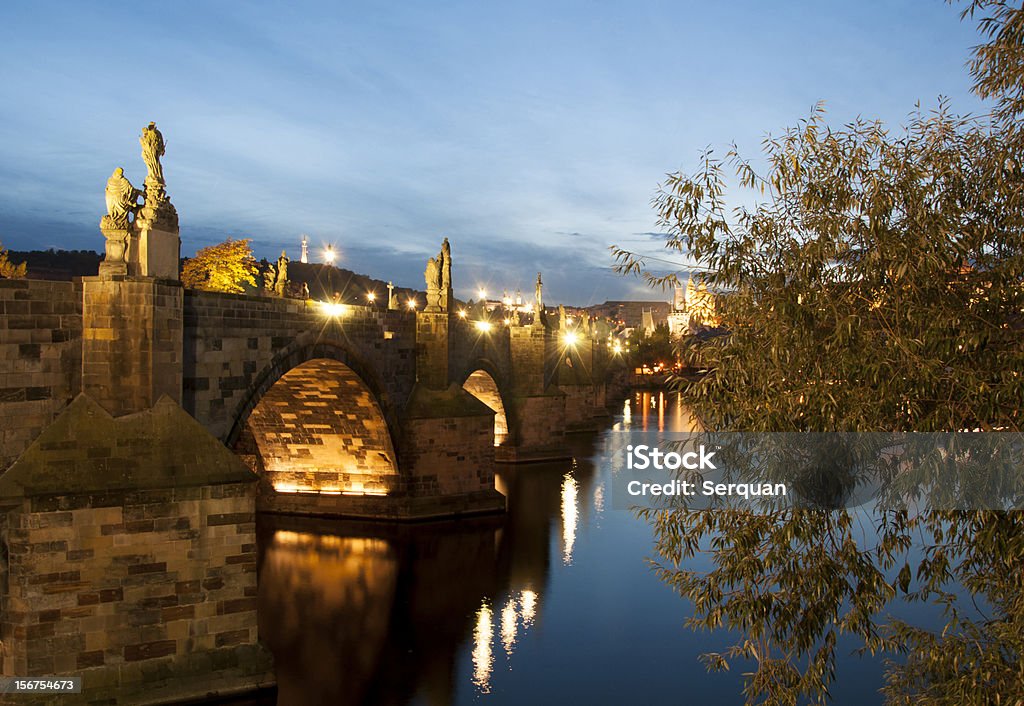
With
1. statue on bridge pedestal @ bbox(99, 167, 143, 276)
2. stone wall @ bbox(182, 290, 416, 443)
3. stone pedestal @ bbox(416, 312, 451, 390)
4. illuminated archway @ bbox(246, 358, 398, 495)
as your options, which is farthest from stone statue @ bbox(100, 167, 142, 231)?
stone pedestal @ bbox(416, 312, 451, 390)

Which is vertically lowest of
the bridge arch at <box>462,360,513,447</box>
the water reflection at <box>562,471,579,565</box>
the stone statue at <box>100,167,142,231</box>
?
the water reflection at <box>562,471,579,565</box>

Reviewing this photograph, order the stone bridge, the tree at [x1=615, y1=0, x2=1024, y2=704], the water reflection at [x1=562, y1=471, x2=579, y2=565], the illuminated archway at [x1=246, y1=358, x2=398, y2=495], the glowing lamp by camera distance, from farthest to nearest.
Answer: the illuminated archway at [x1=246, y1=358, x2=398, y2=495] → the water reflection at [x1=562, y1=471, x2=579, y2=565] → the glowing lamp → the stone bridge → the tree at [x1=615, y1=0, x2=1024, y2=704]

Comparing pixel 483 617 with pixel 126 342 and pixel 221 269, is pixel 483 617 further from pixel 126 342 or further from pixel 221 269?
pixel 221 269

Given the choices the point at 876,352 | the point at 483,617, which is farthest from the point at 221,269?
the point at 876,352

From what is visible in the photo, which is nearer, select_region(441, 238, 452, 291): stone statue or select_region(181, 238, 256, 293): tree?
select_region(441, 238, 452, 291): stone statue

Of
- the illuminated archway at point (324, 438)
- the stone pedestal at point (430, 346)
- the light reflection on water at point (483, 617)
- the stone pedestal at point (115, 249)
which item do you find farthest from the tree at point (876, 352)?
the stone pedestal at point (430, 346)

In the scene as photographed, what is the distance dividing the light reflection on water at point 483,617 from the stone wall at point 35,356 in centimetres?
571

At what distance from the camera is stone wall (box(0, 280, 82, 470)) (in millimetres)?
12641

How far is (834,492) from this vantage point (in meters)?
7.59

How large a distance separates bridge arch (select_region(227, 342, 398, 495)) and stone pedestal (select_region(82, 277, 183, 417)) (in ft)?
29.9

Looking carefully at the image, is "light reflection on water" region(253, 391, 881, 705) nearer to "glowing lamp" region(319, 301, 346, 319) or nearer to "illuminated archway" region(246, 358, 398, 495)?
"illuminated archway" region(246, 358, 398, 495)

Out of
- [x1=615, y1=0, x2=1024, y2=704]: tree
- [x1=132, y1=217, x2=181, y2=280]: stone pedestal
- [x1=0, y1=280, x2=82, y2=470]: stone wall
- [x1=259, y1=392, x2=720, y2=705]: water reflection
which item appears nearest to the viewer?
[x1=615, y1=0, x2=1024, y2=704]: tree

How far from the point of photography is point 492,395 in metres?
40.5

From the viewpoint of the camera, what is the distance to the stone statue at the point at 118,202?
535 inches
